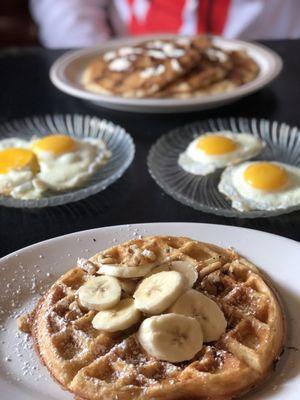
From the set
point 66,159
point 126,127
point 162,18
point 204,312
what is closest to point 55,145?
point 66,159

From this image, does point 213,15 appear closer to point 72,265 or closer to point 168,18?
point 168,18

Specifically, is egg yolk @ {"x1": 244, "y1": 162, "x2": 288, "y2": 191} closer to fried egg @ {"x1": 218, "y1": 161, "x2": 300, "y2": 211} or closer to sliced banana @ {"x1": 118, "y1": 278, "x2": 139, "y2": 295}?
fried egg @ {"x1": 218, "y1": 161, "x2": 300, "y2": 211}

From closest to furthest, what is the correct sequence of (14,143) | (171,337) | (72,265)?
(171,337) → (72,265) → (14,143)

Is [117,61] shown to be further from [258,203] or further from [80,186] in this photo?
[258,203]

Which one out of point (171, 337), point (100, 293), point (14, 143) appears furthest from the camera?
point (14, 143)

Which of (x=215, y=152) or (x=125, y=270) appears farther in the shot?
(x=215, y=152)

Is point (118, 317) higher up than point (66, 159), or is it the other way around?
point (118, 317)

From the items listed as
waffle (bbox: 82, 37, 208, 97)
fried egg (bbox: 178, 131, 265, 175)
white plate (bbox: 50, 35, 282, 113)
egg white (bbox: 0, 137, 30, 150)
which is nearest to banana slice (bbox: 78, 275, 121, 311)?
fried egg (bbox: 178, 131, 265, 175)
